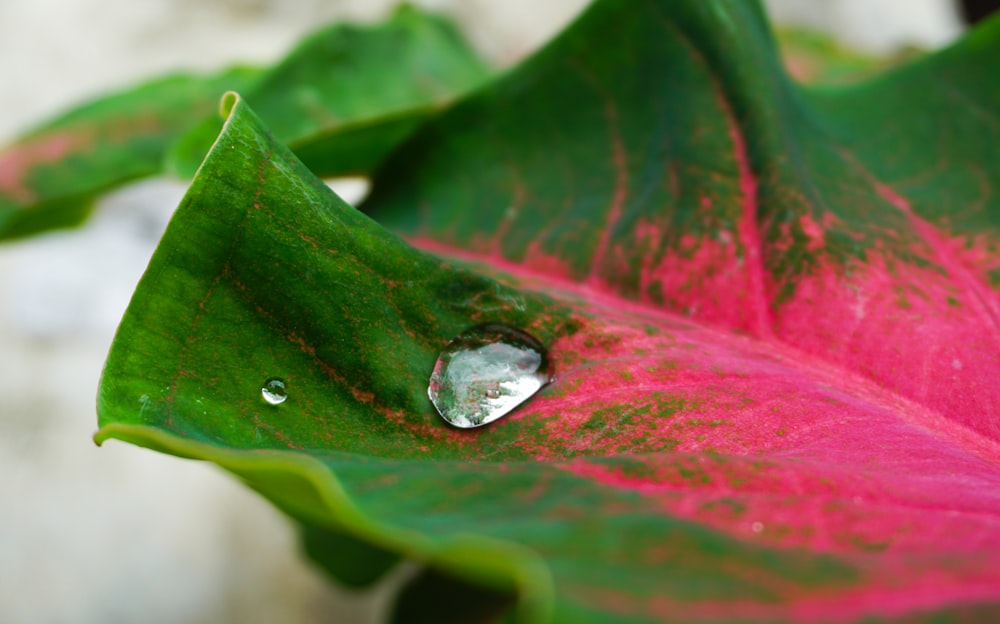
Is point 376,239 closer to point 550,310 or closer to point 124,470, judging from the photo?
point 550,310

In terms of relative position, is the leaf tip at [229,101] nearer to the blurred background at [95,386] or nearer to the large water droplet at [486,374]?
the large water droplet at [486,374]

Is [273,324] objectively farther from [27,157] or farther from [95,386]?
[95,386]

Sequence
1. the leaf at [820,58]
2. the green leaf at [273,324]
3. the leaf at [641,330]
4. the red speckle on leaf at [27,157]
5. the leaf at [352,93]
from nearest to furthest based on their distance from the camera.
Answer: the leaf at [641,330], the green leaf at [273,324], the leaf at [352,93], the red speckle on leaf at [27,157], the leaf at [820,58]

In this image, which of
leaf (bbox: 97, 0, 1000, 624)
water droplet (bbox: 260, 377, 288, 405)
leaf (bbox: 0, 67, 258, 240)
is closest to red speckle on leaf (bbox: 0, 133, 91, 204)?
leaf (bbox: 0, 67, 258, 240)

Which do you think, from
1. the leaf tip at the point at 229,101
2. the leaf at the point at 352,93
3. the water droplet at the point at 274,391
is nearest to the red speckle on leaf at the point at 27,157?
the leaf at the point at 352,93

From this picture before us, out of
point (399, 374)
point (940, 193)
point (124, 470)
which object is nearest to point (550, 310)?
point (399, 374)

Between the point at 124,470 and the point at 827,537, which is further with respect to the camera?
the point at 124,470
